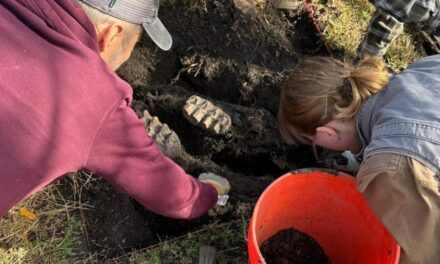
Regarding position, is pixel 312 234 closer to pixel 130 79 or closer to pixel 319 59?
pixel 319 59

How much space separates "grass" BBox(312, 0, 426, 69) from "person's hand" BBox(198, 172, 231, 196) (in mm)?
1254

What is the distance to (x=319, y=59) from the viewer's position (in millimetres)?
1958

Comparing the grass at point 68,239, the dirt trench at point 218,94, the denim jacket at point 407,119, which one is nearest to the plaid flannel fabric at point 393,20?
the dirt trench at point 218,94

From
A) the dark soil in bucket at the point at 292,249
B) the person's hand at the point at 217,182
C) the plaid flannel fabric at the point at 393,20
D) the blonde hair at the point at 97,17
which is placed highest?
the blonde hair at the point at 97,17

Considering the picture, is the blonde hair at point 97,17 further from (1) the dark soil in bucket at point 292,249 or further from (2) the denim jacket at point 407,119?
(1) the dark soil in bucket at point 292,249

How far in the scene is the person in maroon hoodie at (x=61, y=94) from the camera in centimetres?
144

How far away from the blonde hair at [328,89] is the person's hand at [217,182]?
0.66 metres

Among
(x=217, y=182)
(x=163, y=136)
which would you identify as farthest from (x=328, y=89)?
(x=163, y=136)

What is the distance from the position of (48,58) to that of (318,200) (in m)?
1.34

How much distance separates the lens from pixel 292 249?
2.29 meters

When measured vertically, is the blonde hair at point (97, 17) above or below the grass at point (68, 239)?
above

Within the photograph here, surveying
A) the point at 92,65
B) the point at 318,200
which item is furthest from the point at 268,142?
the point at 92,65

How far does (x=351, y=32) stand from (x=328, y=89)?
150cm

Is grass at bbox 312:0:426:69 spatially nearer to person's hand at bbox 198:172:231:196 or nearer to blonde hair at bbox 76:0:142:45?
person's hand at bbox 198:172:231:196
